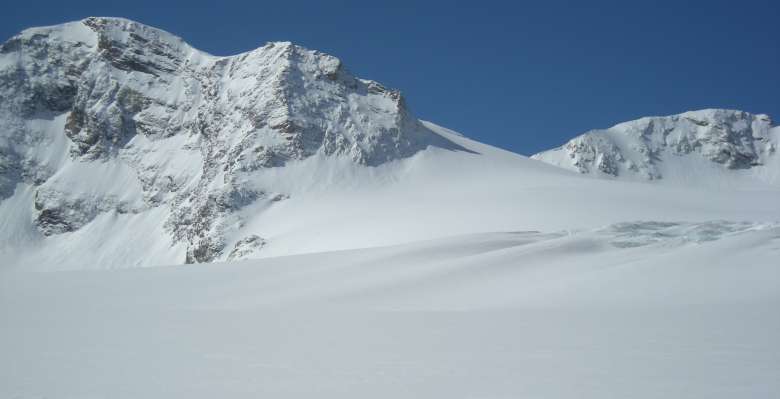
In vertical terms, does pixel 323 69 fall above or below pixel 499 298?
above

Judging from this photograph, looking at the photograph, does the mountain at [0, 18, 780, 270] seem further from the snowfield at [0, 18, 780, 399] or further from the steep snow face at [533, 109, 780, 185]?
the steep snow face at [533, 109, 780, 185]

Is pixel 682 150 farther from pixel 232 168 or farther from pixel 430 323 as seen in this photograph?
pixel 430 323

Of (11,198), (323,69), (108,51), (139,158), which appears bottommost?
(11,198)

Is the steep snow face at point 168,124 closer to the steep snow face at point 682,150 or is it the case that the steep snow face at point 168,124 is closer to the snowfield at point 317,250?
the snowfield at point 317,250

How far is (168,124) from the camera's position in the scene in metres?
69.3

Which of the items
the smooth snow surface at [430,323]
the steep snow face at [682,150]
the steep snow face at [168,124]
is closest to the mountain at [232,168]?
the steep snow face at [168,124]

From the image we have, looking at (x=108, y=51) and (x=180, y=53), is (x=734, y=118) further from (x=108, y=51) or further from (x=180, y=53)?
(x=108, y=51)

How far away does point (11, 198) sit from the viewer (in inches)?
2694

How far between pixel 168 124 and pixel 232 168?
828 inches

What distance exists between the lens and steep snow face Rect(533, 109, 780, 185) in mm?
108812

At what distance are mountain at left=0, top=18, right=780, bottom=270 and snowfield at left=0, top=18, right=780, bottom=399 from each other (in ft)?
0.85

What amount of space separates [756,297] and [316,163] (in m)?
45.0

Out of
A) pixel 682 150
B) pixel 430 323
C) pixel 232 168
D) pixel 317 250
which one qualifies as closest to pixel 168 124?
pixel 232 168

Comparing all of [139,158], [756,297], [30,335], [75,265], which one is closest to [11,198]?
[139,158]
